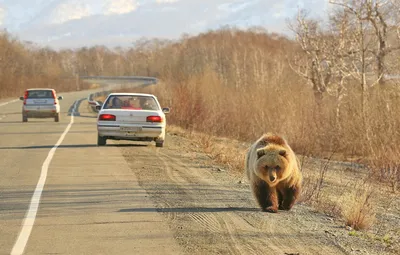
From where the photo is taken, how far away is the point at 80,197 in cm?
1116

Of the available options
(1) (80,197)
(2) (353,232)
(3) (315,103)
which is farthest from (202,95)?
(2) (353,232)

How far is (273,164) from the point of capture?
9305 mm

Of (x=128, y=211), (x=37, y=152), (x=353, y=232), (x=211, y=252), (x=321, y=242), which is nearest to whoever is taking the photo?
(x=211, y=252)

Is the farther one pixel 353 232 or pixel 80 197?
pixel 80 197

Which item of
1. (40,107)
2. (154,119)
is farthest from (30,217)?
(40,107)

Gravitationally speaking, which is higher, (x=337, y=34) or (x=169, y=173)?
(x=337, y=34)

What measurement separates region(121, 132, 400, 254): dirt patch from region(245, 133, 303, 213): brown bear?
0.19m

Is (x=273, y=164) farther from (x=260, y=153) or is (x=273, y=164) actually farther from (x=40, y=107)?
(x=40, y=107)

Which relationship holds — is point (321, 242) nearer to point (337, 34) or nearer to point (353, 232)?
point (353, 232)

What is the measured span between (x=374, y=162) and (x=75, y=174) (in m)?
10.0

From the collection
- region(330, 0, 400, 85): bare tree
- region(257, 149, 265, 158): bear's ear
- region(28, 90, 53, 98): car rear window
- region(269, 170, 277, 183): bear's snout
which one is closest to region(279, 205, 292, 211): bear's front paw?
region(269, 170, 277, 183): bear's snout

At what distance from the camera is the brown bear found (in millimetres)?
9336

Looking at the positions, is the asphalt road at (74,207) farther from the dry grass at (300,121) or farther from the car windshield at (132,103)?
the dry grass at (300,121)

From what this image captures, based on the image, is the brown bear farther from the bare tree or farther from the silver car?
the silver car
